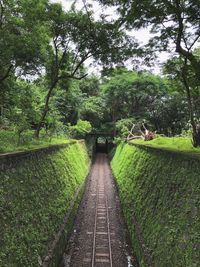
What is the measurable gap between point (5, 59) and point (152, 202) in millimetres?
7348

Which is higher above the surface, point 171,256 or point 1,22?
point 1,22

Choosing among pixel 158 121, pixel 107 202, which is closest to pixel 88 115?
pixel 158 121

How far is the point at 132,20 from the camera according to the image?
9.18 m

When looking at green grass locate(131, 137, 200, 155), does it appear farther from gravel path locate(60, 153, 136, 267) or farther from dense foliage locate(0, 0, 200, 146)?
gravel path locate(60, 153, 136, 267)

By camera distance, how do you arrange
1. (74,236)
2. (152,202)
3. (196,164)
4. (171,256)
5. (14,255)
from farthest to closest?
(74,236)
(152,202)
(196,164)
(171,256)
(14,255)

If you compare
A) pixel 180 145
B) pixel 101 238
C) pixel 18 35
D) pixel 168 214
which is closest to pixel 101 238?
pixel 101 238

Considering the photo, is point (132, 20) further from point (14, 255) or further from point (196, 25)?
point (14, 255)

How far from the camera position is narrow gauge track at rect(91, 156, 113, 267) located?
9.35m

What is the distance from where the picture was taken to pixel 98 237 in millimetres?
11281

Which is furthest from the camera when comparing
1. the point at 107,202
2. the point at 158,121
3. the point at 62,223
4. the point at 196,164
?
the point at 158,121

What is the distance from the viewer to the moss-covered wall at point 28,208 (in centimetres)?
573

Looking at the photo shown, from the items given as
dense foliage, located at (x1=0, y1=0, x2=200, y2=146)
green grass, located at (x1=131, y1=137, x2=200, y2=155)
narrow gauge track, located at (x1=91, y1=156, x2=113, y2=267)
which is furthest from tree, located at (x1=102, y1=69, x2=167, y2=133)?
green grass, located at (x1=131, y1=137, x2=200, y2=155)

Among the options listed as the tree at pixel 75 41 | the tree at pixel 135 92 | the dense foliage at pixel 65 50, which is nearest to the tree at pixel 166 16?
the dense foliage at pixel 65 50

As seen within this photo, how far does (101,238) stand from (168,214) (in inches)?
192
